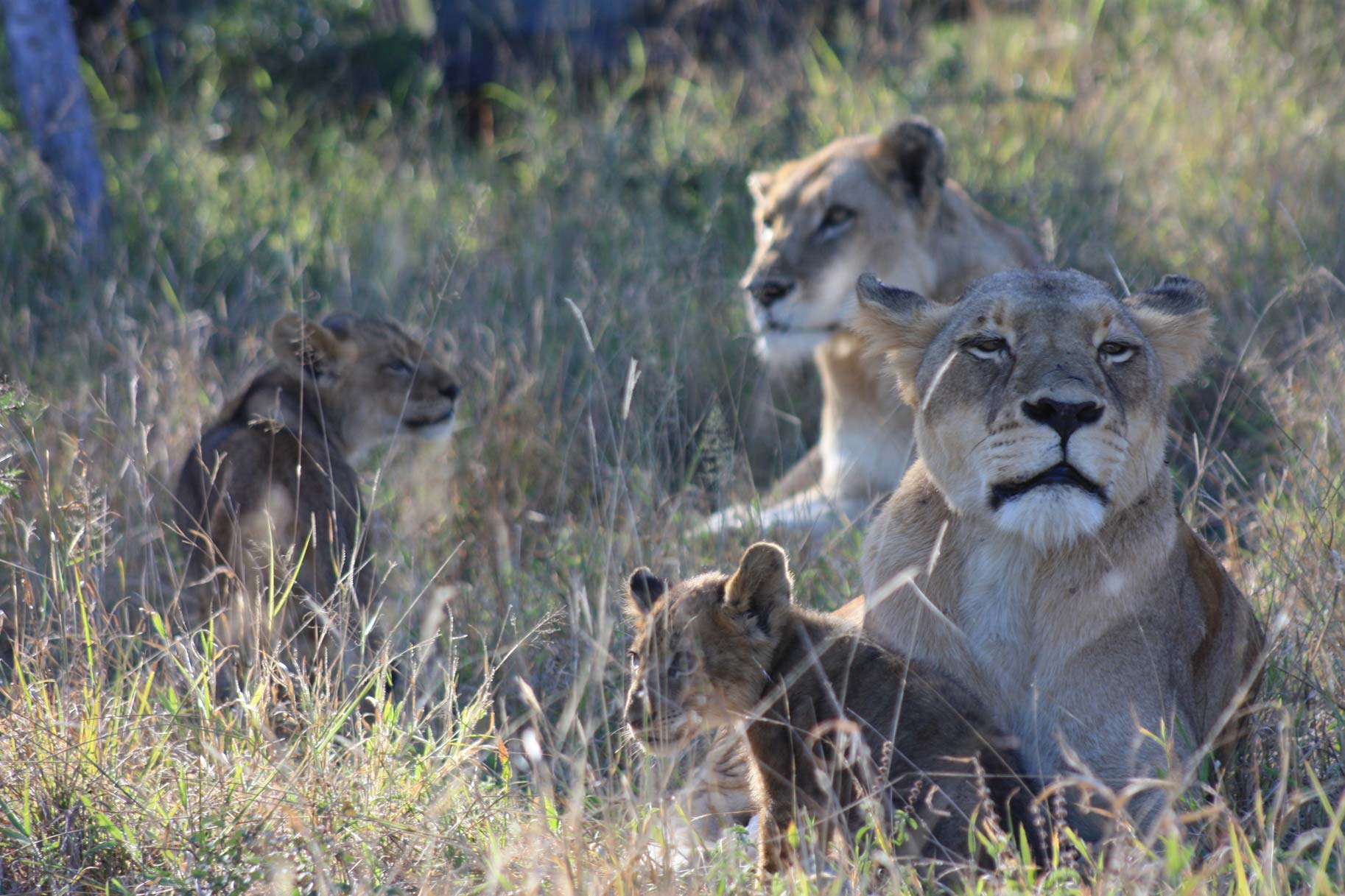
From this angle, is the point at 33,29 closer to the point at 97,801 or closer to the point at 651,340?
the point at 651,340

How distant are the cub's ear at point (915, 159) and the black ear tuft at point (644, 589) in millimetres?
2999

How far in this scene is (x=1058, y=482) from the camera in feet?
10.2

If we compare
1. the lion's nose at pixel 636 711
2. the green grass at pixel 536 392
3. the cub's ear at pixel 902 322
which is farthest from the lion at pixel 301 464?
the cub's ear at pixel 902 322

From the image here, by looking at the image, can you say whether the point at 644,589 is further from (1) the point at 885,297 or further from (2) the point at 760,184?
(2) the point at 760,184

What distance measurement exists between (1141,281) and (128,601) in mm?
4454

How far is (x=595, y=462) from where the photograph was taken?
15.3 feet

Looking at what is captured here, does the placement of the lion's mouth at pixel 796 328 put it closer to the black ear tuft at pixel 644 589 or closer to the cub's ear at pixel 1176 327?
the cub's ear at pixel 1176 327

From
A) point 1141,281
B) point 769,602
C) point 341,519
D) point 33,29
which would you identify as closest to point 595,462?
point 341,519

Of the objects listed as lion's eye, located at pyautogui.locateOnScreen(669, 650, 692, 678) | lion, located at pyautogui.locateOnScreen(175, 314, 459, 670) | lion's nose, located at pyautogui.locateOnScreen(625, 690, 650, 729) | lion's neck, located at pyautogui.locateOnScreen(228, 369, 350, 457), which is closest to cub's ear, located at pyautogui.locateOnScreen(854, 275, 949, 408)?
lion's eye, located at pyautogui.locateOnScreen(669, 650, 692, 678)

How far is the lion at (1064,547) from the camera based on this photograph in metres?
3.14

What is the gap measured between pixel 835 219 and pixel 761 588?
2.95 meters

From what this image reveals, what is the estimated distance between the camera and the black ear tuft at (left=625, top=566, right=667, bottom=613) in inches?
140

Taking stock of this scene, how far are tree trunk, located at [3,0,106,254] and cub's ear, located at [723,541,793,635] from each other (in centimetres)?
509

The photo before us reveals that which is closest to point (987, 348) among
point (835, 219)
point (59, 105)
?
point (835, 219)
